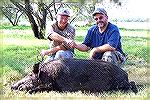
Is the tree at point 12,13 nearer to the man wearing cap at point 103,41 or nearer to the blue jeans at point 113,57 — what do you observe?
the man wearing cap at point 103,41

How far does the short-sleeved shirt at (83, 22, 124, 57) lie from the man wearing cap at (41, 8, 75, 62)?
0.24 meters

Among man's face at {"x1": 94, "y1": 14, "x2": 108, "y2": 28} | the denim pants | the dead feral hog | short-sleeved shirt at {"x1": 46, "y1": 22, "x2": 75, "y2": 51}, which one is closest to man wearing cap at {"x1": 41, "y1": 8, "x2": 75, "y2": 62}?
short-sleeved shirt at {"x1": 46, "y1": 22, "x2": 75, "y2": 51}

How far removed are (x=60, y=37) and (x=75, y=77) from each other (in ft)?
2.17

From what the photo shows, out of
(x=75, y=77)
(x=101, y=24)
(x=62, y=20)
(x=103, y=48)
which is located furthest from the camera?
(x=62, y=20)

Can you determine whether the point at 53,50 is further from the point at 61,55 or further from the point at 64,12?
the point at 64,12

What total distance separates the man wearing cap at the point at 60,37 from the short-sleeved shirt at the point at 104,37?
0.24m

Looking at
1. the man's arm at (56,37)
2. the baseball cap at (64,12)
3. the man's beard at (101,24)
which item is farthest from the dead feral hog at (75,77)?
the baseball cap at (64,12)

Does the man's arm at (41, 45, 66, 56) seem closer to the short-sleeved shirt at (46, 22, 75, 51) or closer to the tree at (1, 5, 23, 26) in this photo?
the short-sleeved shirt at (46, 22, 75, 51)

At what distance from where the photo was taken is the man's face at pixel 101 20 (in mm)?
7176

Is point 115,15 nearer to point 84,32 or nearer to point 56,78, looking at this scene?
point 84,32

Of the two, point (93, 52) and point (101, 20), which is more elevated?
point (101, 20)

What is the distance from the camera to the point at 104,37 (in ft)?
23.6

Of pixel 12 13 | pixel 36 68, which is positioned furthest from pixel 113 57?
pixel 12 13

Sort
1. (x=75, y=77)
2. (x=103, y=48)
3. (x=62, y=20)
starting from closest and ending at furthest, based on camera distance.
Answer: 1. (x=75, y=77)
2. (x=103, y=48)
3. (x=62, y=20)
